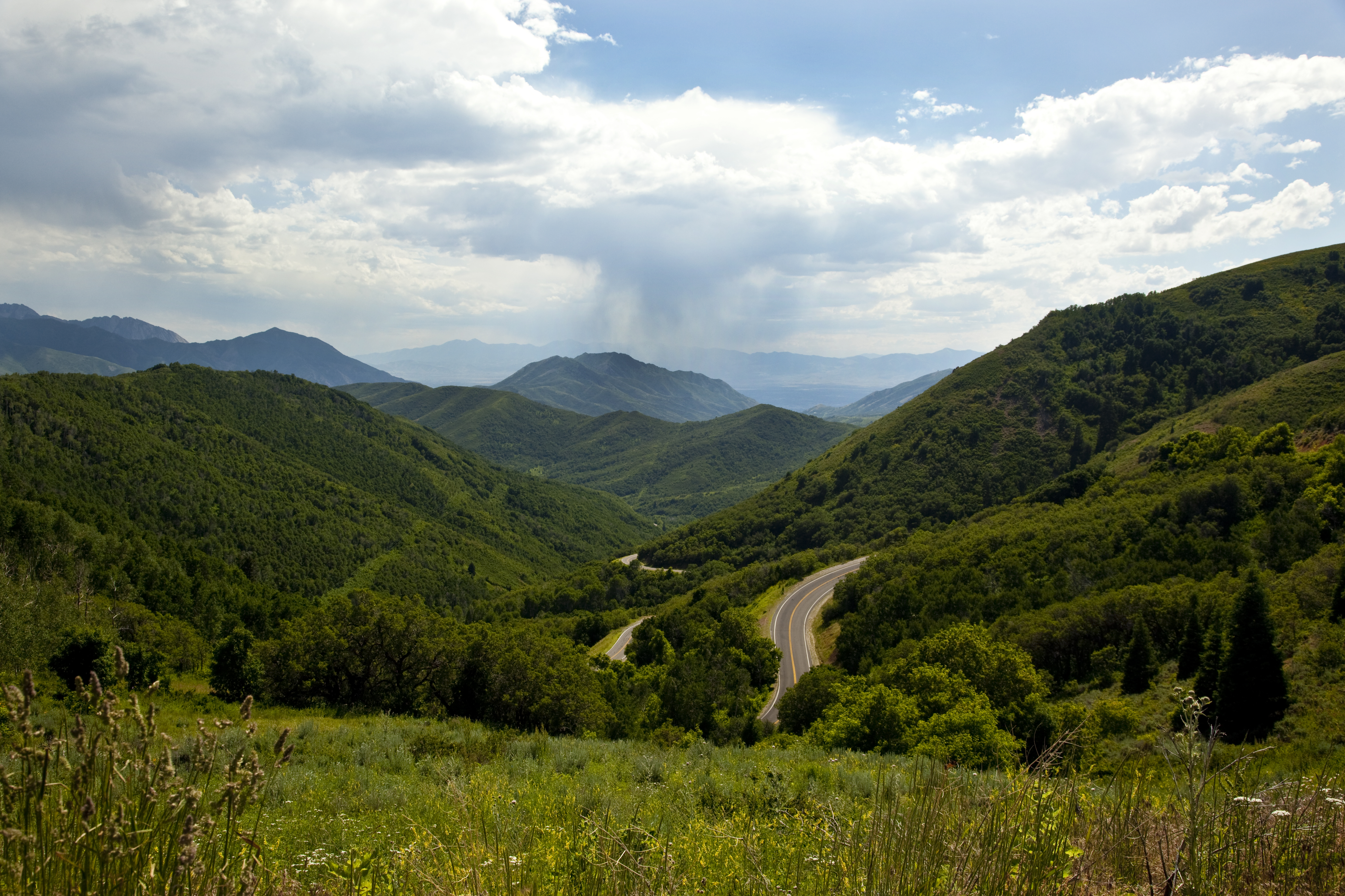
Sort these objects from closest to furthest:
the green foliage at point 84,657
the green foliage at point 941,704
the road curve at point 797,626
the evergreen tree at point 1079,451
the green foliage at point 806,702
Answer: the green foliage at point 941,704 < the green foliage at point 84,657 < the green foliage at point 806,702 < the road curve at point 797,626 < the evergreen tree at point 1079,451

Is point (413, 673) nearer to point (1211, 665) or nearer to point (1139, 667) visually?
point (1211, 665)

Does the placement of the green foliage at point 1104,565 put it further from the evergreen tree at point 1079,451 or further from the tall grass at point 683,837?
the evergreen tree at point 1079,451

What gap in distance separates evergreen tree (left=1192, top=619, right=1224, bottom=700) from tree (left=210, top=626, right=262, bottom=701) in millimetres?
32894

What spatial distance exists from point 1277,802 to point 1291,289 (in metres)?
141

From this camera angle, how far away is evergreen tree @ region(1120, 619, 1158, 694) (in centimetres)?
2700

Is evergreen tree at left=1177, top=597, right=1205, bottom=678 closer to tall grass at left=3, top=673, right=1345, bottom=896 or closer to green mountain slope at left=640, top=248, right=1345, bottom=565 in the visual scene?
tall grass at left=3, top=673, right=1345, bottom=896

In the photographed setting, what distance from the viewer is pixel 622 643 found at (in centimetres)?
5978

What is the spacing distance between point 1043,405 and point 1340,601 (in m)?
86.3

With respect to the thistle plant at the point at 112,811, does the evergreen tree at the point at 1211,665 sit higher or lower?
lower

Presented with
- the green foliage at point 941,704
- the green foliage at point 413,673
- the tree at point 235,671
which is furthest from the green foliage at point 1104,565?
the tree at point 235,671

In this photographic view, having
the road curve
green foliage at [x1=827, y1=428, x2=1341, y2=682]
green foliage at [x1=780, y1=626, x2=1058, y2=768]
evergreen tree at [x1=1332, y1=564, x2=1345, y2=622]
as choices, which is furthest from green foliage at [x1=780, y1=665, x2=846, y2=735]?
evergreen tree at [x1=1332, y1=564, x2=1345, y2=622]

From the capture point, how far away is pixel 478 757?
1072cm

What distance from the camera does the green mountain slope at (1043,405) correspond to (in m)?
89.9

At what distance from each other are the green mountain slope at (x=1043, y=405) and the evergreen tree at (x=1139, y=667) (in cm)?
5152
